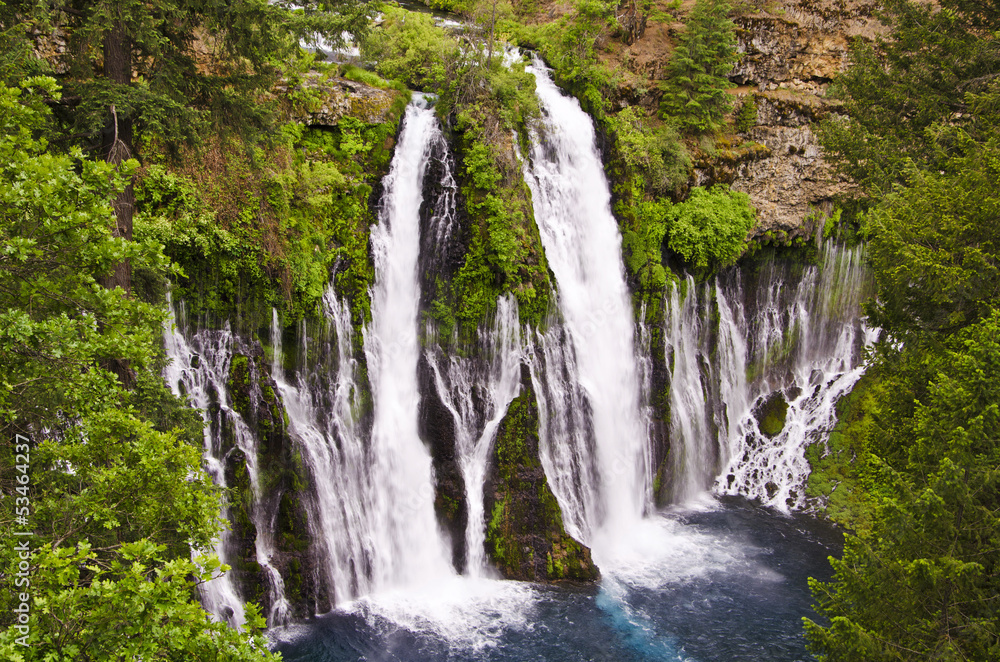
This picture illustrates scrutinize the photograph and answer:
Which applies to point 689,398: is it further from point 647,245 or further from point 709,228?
point 709,228

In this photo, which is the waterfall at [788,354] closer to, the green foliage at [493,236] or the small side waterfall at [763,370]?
the small side waterfall at [763,370]

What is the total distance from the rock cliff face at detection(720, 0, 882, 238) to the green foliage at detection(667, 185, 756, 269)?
49.1 inches

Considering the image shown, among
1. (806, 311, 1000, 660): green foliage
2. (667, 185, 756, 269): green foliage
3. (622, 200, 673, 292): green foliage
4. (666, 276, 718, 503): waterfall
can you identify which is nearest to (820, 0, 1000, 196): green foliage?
(667, 185, 756, 269): green foliage

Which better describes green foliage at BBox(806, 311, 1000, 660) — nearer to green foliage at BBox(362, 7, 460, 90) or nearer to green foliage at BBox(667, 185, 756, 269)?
green foliage at BBox(667, 185, 756, 269)

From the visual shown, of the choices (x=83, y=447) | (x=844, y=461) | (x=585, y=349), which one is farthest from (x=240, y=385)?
(x=844, y=461)

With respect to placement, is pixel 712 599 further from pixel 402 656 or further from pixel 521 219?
pixel 521 219

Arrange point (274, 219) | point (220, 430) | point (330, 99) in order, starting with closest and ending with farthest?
1. point (220, 430)
2. point (274, 219)
3. point (330, 99)

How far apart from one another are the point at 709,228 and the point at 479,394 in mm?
9057

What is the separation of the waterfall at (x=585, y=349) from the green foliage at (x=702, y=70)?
138 inches

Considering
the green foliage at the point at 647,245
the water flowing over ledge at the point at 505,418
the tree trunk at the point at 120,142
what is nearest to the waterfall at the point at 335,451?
the water flowing over ledge at the point at 505,418

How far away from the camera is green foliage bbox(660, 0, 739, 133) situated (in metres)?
18.9

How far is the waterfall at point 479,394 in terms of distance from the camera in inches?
555

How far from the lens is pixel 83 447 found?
5.03m

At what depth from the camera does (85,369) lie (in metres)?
6.04
